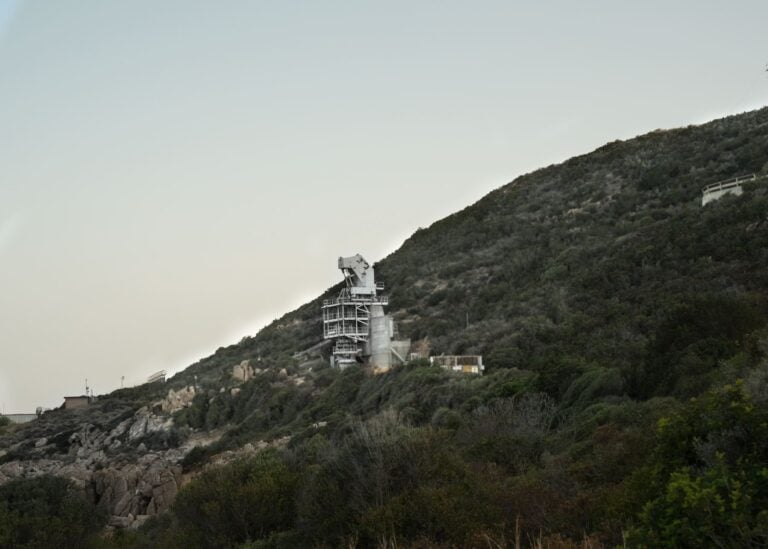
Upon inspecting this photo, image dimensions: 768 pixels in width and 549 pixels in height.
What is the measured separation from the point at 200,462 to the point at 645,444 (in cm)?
2707

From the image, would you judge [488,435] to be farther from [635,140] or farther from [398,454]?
[635,140]

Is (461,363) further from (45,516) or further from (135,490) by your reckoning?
(45,516)

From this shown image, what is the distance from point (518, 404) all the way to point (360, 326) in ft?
92.6

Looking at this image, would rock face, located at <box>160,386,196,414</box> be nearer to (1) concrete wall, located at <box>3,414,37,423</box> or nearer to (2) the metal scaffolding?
(2) the metal scaffolding

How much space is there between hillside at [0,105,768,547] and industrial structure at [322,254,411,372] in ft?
5.58

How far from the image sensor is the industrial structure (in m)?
48.9

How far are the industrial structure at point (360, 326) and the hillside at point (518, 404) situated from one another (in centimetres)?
170

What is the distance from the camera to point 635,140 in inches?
2963

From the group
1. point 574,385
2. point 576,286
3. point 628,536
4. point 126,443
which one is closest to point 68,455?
point 126,443

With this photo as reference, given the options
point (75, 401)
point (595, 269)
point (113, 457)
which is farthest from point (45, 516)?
point (75, 401)

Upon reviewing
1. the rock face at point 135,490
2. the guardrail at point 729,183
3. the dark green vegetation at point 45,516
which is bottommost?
the rock face at point 135,490

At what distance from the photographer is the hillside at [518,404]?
36.3 ft

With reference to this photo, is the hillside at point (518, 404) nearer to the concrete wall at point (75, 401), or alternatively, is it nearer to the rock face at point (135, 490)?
the rock face at point (135, 490)

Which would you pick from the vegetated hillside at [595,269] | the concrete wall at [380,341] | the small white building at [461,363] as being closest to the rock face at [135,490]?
the small white building at [461,363]
